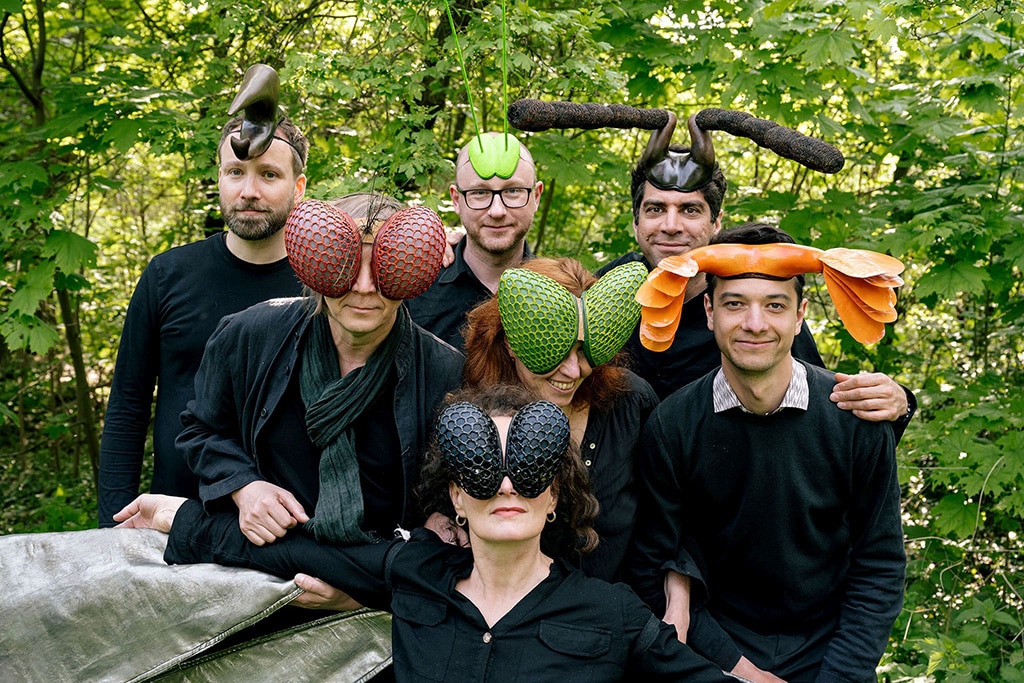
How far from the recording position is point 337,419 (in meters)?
2.60

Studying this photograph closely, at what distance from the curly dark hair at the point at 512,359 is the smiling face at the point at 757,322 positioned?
36cm

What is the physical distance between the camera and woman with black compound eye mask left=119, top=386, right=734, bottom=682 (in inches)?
92.4

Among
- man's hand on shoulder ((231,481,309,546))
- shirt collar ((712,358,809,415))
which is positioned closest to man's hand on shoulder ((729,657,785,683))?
shirt collar ((712,358,809,415))

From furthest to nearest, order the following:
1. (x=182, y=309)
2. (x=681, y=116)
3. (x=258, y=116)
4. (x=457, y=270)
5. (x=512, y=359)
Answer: (x=681, y=116), (x=457, y=270), (x=182, y=309), (x=258, y=116), (x=512, y=359)

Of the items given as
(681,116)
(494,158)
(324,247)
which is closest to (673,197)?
(494,158)

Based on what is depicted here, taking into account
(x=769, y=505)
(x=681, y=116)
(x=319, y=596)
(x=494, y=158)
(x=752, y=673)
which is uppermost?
(x=681, y=116)

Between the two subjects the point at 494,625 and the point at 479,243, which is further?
the point at 479,243

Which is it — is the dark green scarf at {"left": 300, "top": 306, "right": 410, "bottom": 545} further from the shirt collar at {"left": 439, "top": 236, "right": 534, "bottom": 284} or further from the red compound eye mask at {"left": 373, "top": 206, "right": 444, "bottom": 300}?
the shirt collar at {"left": 439, "top": 236, "right": 534, "bottom": 284}

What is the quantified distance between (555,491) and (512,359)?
455 mm

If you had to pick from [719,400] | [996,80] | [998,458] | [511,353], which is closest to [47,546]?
[511,353]

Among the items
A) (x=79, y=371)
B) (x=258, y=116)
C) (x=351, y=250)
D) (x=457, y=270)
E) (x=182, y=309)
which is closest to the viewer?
(x=351, y=250)

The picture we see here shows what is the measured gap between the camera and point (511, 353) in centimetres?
279

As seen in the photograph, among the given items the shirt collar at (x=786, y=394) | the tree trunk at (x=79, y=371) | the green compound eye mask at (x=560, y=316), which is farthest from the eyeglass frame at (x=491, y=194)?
the tree trunk at (x=79, y=371)

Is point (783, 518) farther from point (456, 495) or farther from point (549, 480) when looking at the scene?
point (456, 495)
